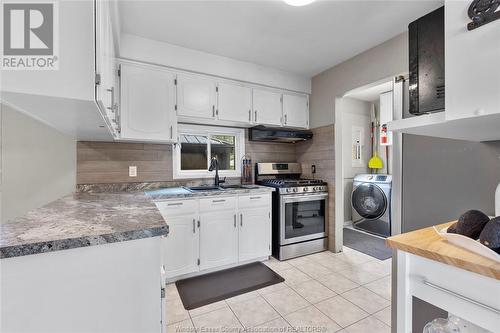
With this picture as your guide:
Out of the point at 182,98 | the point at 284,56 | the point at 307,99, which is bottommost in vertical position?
the point at 182,98

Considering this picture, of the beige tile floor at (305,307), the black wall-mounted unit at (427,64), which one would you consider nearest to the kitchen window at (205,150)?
the beige tile floor at (305,307)

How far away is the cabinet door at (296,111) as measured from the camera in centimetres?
317

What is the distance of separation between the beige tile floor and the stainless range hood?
168 centimetres

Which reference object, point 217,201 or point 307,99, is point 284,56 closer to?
point 307,99

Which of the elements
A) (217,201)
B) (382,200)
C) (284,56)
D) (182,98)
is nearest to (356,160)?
(382,200)

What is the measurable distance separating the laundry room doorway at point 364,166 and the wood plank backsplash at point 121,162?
2233 millimetres

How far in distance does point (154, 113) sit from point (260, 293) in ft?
6.89

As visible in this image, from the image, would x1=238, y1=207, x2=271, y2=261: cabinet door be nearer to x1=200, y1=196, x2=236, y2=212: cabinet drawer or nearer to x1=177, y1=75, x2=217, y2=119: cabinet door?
x1=200, y1=196, x2=236, y2=212: cabinet drawer

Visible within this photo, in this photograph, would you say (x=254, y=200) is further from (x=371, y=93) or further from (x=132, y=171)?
(x=371, y=93)

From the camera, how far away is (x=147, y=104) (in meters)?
2.36

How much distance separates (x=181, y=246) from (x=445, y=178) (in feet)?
7.31

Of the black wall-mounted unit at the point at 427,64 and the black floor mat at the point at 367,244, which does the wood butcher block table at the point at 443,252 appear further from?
the black floor mat at the point at 367,244

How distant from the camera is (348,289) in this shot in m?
2.12

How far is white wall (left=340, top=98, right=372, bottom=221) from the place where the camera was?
13.7 ft
